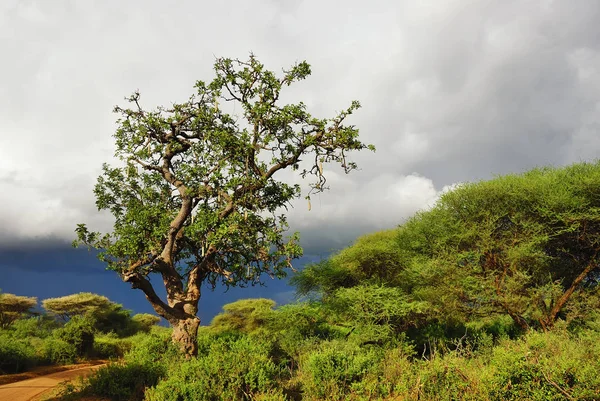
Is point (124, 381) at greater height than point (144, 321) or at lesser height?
lesser

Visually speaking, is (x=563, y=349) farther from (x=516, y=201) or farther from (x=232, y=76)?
(x=232, y=76)

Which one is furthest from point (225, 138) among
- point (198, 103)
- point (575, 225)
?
point (575, 225)

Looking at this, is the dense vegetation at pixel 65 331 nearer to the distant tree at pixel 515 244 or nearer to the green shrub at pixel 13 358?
the green shrub at pixel 13 358

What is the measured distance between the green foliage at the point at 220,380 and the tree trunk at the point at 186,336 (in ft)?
12.2

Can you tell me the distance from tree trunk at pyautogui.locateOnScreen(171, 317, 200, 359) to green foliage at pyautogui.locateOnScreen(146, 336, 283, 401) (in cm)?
372

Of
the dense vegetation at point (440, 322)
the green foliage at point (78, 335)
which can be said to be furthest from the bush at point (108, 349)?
the dense vegetation at point (440, 322)

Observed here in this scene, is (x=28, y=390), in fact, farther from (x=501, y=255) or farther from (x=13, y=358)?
(x=501, y=255)

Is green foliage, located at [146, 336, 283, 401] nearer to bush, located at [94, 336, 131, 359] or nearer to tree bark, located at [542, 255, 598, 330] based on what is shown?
tree bark, located at [542, 255, 598, 330]

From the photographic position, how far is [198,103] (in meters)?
14.3

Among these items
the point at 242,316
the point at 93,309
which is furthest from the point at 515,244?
the point at 93,309

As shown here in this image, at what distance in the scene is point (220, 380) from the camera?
7.80 m

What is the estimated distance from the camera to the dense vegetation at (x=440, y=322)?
25.5 feet

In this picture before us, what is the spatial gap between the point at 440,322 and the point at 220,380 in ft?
54.4

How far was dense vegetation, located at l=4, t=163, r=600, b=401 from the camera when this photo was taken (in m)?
7.76
